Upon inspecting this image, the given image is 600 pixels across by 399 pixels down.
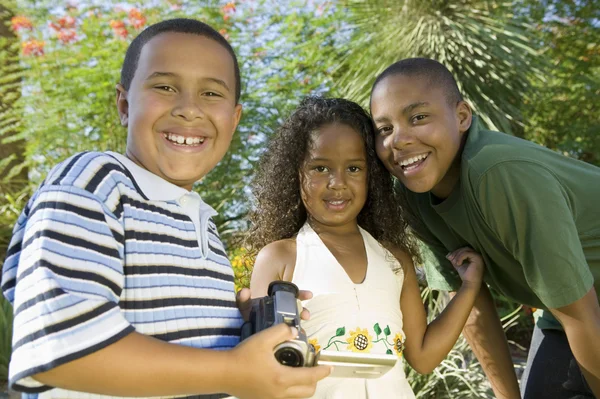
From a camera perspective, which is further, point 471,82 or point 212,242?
point 471,82

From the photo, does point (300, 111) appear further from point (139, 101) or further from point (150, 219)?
point (150, 219)

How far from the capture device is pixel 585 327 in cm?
194

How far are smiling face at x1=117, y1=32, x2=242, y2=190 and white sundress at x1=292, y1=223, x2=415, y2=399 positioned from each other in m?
0.81

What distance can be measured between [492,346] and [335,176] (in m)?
1.03

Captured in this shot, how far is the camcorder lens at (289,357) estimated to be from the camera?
1.14m

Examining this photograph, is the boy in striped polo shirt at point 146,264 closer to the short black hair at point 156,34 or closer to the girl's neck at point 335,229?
the short black hair at point 156,34

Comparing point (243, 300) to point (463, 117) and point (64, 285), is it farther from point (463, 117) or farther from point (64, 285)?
point (463, 117)

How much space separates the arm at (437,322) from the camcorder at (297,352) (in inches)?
38.0

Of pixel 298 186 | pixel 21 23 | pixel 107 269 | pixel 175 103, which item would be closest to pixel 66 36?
pixel 21 23

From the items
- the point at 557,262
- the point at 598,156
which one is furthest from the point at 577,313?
the point at 598,156

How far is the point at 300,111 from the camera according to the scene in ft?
8.27

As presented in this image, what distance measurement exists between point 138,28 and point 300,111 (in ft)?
12.7

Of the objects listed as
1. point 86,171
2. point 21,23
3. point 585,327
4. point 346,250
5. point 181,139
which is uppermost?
point 21,23

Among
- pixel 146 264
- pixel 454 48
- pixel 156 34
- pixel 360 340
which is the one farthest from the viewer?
pixel 454 48
